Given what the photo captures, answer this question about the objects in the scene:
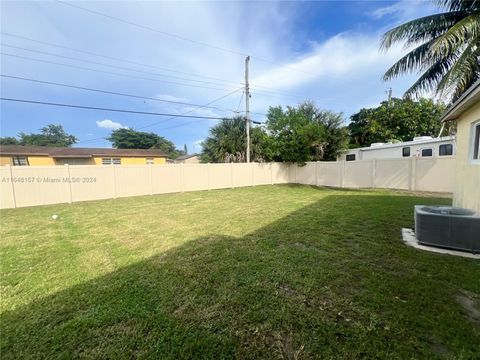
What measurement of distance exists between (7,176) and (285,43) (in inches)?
548

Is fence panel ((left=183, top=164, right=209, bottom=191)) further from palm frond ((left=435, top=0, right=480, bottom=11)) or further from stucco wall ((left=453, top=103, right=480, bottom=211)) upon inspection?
palm frond ((left=435, top=0, right=480, bottom=11))

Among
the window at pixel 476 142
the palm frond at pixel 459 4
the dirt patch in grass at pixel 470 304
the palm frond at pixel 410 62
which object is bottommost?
the dirt patch in grass at pixel 470 304

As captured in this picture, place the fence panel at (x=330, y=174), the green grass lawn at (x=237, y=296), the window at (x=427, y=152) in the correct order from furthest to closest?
1. the fence panel at (x=330, y=174)
2. the window at (x=427, y=152)
3. the green grass lawn at (x=237, y=296)

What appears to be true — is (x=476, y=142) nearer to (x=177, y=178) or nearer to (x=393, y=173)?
(x=393, y=173)

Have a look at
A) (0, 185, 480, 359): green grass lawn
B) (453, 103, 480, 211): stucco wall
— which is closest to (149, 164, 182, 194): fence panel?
(0, 185, 480, 359): green grass lawn

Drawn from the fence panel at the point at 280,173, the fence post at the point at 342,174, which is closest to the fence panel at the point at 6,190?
the fence panel at the point at 280,173

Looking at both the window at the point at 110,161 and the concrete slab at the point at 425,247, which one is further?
the window at the point at 110,161

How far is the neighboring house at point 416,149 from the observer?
11328mm

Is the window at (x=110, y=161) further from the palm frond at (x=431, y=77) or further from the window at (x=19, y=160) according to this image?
the palm frond at (x=431, y=77)

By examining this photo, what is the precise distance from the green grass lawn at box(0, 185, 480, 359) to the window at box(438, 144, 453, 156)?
971cm

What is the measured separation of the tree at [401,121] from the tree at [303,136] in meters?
6.15

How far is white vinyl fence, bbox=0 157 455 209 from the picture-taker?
9281mm

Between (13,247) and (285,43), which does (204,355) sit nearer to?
(13,247)

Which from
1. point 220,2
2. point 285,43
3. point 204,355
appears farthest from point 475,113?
point 285,43
